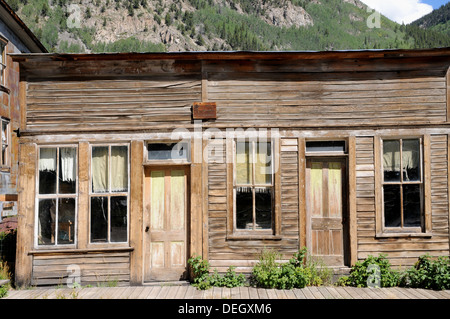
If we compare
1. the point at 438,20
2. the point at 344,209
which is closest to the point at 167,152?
the point at 344,209

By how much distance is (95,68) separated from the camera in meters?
6.53

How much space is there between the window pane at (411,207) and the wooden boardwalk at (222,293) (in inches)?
48.5

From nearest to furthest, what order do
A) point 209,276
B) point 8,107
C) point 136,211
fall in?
point 209,276 → point 136,211 → point 8,107

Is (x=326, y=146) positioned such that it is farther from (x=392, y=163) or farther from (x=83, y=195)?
(x=83, y=195)

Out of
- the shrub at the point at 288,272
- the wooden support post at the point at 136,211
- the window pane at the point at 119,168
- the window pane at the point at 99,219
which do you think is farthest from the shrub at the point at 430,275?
the window pane at the point at 99,219

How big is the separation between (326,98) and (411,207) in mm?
2634

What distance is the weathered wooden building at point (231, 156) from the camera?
6395mm

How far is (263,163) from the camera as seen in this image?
6.59m

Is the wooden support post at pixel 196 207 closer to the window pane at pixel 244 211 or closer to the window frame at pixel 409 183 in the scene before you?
the window pane at pixel 244 211

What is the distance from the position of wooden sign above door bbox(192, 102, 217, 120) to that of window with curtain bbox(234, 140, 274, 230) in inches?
29.2

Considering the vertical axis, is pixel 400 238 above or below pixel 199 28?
below

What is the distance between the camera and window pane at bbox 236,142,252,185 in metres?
6.58

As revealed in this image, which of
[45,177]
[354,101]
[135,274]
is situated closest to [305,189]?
[354,101]

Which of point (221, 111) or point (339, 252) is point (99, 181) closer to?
point (221, 111)
